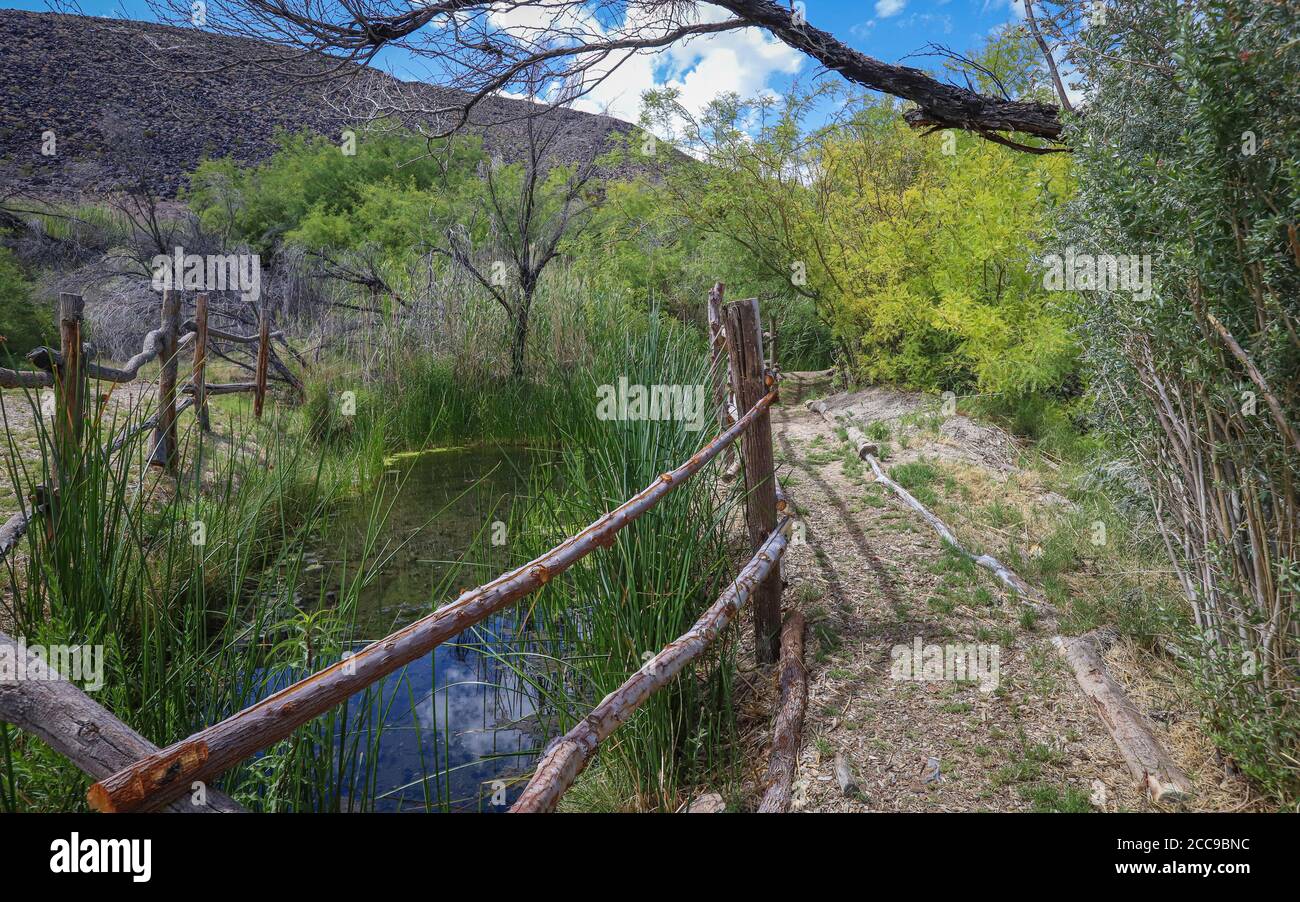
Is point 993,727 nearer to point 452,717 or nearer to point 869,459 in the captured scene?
point 452,717

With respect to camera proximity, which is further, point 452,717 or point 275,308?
point 275,308

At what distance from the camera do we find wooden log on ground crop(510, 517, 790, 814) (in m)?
1.73

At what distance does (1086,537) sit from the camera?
13.3 ft

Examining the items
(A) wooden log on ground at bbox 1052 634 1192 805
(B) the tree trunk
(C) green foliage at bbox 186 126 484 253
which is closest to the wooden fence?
(A) wooden log on ground at bbox 1052 634 1192 805

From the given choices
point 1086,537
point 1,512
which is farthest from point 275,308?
point 1086,537

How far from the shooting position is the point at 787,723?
2.76m

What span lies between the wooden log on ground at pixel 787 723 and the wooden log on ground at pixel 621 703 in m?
0.40

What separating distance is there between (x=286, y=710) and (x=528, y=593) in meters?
0.73

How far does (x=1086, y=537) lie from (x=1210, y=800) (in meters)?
2.09

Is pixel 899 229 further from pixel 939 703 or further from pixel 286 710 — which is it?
pixel 286 710

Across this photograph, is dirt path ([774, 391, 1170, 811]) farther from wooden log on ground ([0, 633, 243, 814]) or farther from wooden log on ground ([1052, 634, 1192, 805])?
wooden log on ground ([0, 633, 243, 814])

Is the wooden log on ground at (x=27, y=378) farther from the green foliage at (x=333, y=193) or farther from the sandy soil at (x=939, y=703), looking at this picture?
the green foliage at (x=333, y=193)

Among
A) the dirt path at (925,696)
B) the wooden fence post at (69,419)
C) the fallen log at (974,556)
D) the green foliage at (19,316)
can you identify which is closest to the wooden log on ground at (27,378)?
the wooden fence post at (69,419)

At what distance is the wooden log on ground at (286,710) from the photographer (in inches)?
43.5
